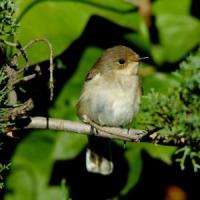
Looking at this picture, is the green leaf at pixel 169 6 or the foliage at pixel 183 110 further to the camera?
the green leaf at pixel 169 6

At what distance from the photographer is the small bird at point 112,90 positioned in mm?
4203

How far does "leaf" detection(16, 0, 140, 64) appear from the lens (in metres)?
3.76

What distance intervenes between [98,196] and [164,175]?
52 centimetres

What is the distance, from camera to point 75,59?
14.0 feet

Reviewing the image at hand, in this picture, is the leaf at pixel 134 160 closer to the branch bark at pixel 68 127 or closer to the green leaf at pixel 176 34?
the green leaf at pixel 176 34

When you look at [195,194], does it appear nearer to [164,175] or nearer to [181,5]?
[164,175]

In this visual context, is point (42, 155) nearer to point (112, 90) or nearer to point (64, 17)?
point (112, 90)

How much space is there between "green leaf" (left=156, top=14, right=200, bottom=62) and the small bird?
Result: 198 millimetres

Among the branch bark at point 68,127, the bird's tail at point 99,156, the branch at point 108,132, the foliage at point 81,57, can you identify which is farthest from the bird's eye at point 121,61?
the branch bark at point 68,127

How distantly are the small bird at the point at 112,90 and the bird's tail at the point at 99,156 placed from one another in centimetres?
33

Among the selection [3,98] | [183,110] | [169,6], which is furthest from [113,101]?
[183,110]

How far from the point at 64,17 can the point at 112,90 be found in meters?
0.59

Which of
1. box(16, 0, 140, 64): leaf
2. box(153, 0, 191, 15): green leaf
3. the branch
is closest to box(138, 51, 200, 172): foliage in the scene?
the branch

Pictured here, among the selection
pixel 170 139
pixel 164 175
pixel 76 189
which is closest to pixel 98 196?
pixel 76 189
